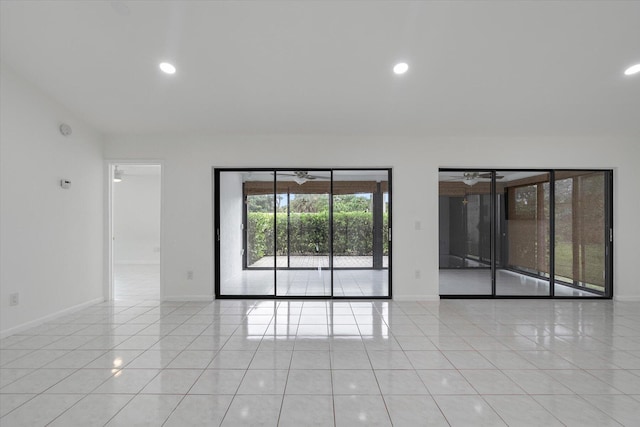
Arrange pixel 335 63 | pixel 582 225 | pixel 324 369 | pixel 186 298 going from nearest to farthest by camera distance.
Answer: pixel 324 369, pixel 335 63, pixel 186 298, pixel 582 225

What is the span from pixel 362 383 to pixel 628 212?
532 centimetres

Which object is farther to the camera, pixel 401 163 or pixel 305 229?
pixel 305 229

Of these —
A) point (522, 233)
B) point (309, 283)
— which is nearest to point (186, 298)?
point (309, 283)

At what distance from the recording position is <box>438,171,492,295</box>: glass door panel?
5270 mm

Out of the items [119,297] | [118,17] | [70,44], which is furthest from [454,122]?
[119,297]

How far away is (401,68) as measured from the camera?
3664mm

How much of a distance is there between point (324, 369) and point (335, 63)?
305 centimetres

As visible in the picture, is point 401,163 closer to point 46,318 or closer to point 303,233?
point 303,233

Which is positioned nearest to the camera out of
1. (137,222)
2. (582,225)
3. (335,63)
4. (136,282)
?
(335,63)

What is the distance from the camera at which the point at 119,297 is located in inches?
214

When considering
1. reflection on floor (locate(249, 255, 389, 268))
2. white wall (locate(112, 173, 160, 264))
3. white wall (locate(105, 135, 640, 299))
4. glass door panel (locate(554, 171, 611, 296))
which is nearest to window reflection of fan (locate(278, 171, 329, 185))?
white wall (locate(105, 135, 640, 299))

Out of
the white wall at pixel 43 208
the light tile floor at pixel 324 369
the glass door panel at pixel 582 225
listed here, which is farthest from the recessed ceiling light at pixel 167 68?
the glass door panel at pixel 582 225

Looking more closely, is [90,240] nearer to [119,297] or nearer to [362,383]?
[119,297]

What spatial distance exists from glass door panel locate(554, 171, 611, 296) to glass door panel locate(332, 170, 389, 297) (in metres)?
2.73
